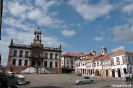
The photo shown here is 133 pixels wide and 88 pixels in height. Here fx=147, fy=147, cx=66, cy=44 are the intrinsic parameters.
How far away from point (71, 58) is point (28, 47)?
23280 mm

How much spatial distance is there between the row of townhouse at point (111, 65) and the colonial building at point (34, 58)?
1249 cm

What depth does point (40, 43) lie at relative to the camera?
63031 mm

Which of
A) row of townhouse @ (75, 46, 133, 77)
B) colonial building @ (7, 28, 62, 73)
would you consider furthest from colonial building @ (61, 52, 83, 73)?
row of townhouse @ (75, 46, 133, 77)

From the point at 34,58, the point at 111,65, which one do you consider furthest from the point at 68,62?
the point at 111,65

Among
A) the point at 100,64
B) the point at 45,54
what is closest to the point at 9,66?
the point at 45,54

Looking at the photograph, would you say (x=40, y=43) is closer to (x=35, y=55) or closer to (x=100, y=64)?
(x=35, y=55)

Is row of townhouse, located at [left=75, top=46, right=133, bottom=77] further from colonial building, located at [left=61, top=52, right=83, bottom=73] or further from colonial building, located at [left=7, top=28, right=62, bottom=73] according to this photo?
colonial building, located at [left=7, top=28, right=62, bottom=73]

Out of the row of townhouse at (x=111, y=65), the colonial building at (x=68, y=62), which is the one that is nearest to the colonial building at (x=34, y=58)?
the colonial building at (x=68, y=62)

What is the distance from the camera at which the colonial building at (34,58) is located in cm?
5716

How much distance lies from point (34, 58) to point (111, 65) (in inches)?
1209

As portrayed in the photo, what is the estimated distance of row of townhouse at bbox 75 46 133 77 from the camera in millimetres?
40000

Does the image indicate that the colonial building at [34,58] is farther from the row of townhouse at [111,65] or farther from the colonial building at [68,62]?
→ the row of townhouse at [111,65]

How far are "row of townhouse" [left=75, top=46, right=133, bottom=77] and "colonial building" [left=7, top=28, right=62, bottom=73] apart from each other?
12489 millimetres

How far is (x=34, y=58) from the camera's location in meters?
59.8
